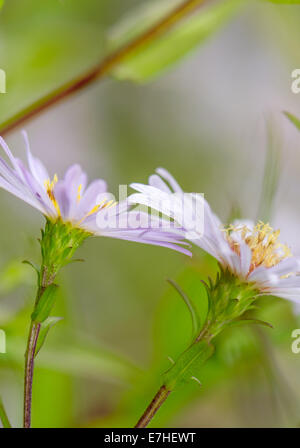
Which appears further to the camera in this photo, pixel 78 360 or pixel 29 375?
pixel 78 360

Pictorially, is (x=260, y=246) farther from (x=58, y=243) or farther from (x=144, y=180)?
(x=144, y=180)

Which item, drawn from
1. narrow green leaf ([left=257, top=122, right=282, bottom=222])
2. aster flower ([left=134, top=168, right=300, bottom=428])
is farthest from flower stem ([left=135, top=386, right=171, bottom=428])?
narrow green leaf ([left=257, top=122, right=282, bottom=222])

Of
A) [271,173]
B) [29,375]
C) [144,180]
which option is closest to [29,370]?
[29,375]

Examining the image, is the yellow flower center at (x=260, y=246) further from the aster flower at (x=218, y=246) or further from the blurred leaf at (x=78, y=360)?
the blurred leaf at (x=78, y=360)

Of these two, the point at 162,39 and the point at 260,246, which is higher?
the point at 162,39

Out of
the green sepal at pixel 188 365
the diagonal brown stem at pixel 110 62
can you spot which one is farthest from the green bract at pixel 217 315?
the diagonal brown stem at pixel 110 62

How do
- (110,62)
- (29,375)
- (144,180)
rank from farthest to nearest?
(144,180), (110,62), (29,375)
